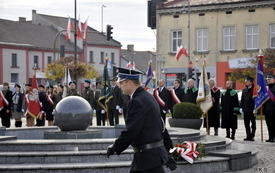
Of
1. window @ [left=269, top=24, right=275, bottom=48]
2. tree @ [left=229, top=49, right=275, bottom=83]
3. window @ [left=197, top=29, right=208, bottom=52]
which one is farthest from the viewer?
window @ [left=197, top=29, right=208, bottom=52]

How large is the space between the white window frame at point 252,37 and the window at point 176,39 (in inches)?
→ 231

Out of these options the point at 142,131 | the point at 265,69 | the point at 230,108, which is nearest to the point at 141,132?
the point at 142,131

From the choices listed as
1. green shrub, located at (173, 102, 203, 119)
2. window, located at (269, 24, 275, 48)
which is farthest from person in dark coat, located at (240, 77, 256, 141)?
window, located at (269, 24, 275, 48)

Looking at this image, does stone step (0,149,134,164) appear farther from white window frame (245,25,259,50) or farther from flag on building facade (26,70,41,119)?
white window frame (245,25,259,50)

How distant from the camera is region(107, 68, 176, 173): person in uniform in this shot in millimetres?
7500

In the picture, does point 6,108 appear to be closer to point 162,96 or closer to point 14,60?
point 162,96

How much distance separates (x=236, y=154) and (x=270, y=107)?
5760 mm

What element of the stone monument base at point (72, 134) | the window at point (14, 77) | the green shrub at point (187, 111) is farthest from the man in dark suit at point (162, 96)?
the window at point (14, 77)

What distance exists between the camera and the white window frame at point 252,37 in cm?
4994

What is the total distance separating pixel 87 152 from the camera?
12.0 m

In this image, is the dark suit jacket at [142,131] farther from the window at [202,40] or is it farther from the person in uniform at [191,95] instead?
the window at [202,40]

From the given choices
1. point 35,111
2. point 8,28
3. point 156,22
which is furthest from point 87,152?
point 8,28

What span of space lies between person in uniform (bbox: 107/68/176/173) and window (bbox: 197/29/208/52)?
44889 mm

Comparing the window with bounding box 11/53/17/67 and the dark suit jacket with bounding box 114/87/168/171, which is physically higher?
the window with bounding box 11/53/17/67
